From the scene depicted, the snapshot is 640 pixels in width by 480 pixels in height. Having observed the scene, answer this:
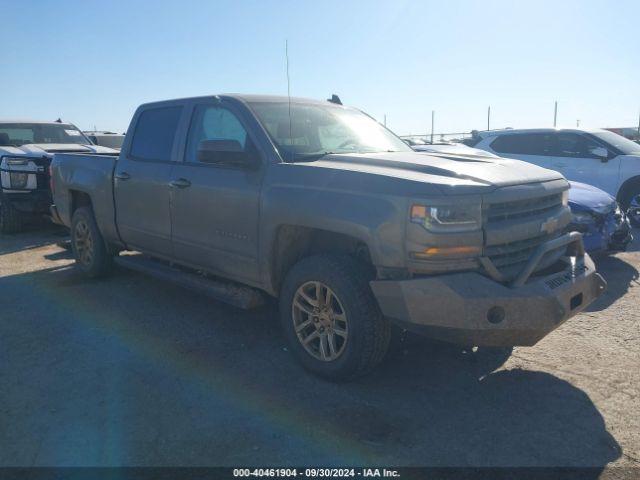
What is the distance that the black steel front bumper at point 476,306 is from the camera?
3.04 meters

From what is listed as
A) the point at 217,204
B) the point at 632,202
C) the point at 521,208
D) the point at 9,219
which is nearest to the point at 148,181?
the point at 217,204

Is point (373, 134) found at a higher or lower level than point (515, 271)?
higher

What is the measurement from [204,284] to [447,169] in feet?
7.23

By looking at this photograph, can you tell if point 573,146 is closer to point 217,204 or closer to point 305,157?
point 305,157

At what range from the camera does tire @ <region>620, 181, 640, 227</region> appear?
30.9ft

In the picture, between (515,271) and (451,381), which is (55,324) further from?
(515,271)

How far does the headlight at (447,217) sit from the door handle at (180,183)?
2155 millimetres

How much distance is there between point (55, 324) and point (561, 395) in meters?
4.10

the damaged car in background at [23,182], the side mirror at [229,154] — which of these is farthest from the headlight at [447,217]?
the damaged car in background at [23,182]

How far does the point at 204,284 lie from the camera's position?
4.50m

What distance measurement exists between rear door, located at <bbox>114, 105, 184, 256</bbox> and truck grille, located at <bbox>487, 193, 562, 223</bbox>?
9.17 feet

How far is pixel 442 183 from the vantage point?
3.15m

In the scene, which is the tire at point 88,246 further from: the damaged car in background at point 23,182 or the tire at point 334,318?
the tire at point 334,318

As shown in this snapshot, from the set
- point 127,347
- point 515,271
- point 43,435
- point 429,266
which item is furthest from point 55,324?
point 515,271
